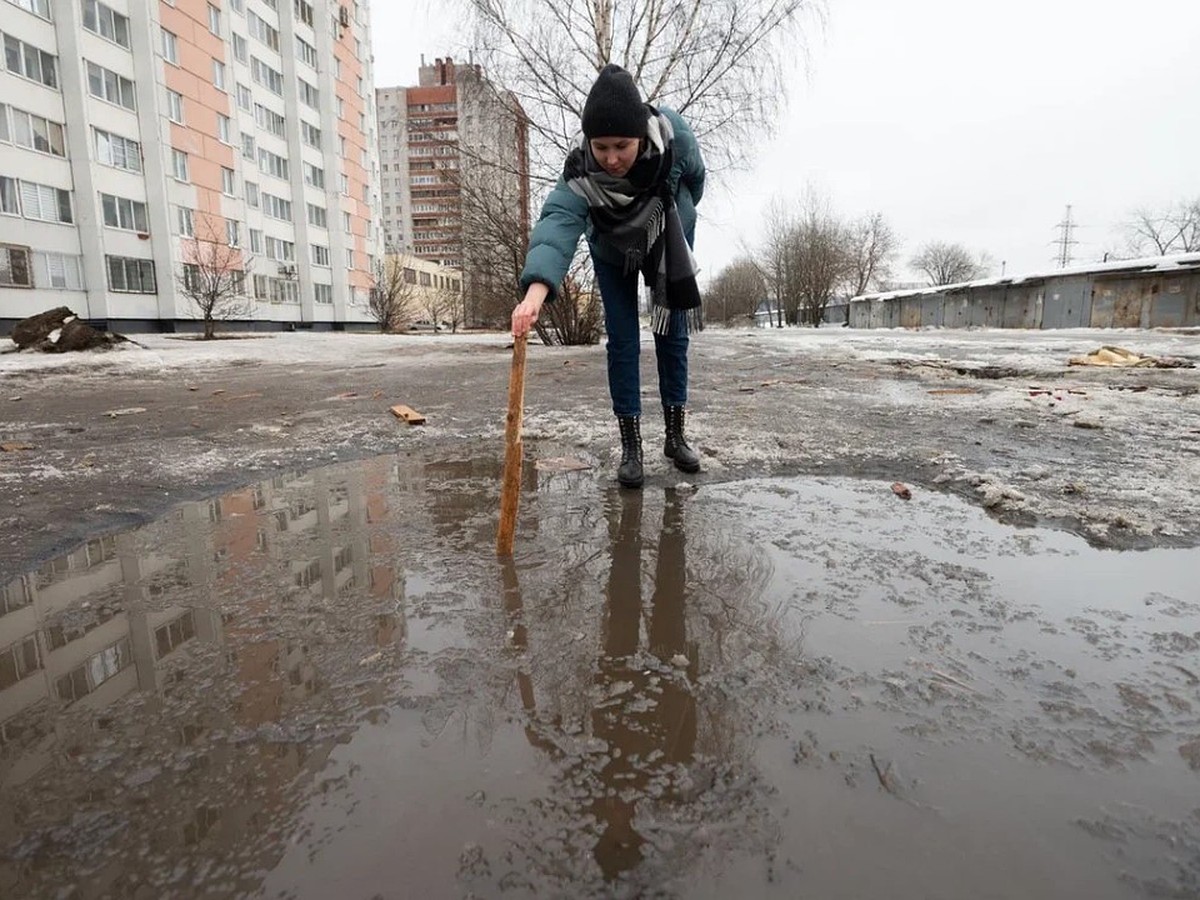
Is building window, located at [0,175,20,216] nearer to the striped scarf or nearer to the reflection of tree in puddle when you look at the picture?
the striped scarf

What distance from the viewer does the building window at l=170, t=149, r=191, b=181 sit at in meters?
26.8

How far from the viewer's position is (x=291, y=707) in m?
1.20

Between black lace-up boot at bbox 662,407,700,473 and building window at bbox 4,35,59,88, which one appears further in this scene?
building window at bbox 4,35,59,88

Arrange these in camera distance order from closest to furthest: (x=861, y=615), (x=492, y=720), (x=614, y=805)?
(x=614, y=805)
(x=492, y=720)
(x=861, y=615)

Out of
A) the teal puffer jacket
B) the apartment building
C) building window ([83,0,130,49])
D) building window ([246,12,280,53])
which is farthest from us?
building window ([246,12,280,53])

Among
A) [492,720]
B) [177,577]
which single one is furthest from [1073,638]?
[177,577]

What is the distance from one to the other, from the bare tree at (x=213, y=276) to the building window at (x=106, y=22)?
653 centimetres

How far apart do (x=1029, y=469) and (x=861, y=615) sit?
1647mm

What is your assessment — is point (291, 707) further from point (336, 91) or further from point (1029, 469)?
point (336, 91)

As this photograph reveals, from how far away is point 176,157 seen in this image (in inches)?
1065

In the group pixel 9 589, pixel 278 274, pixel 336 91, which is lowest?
pixel 9 589

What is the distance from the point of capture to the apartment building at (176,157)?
22.0 m

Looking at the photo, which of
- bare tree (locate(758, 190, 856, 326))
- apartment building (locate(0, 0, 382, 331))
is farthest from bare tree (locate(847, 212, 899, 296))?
apartment building (locate(0, 0, 382, 331))

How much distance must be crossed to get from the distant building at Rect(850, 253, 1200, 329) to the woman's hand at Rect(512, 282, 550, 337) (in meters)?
34.5
